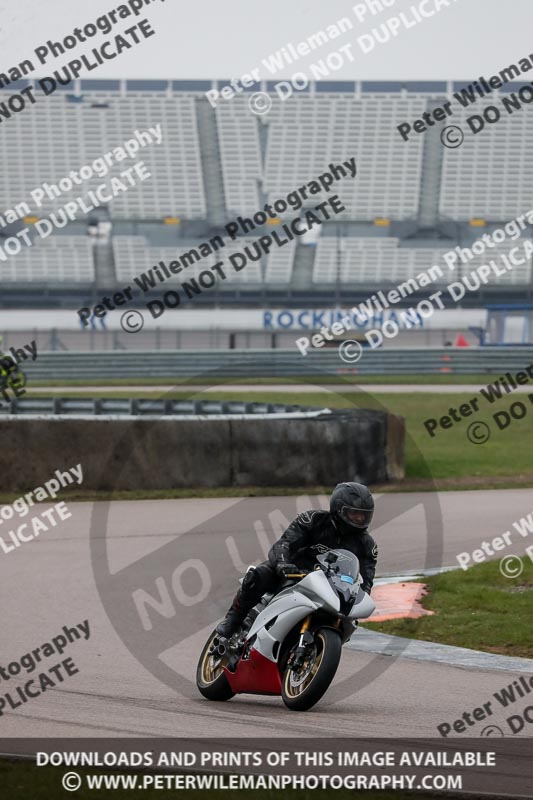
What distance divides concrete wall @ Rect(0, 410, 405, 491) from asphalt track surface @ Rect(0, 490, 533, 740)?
72 centimetres

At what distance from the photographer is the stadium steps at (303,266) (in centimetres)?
5975

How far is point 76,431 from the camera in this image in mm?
15812

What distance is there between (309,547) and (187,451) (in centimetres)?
919

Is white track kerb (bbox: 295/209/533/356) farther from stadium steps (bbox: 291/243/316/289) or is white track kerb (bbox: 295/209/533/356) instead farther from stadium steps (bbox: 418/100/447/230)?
stadium steps (bbox: 291/243/316/289)

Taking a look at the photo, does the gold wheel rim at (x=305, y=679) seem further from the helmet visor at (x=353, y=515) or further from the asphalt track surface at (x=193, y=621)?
the helmet visor at (x=353, y=515)

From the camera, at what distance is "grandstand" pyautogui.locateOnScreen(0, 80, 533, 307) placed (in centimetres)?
5956

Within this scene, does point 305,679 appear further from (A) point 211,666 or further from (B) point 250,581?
(A) point 211,666

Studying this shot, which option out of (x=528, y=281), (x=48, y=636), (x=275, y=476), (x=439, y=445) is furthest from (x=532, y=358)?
(x=48, y=636)

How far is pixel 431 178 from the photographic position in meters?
65.1

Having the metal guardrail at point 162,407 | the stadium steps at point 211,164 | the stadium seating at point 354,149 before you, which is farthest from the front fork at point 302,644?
the stadium seating at point 354,149

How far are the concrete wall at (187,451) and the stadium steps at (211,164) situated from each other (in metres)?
47.6

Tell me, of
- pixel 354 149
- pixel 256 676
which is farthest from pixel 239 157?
pixel 256 676

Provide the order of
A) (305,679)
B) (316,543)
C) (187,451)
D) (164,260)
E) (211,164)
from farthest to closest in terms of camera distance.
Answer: (211,164) → (164,260) → (187,451) → (316,543) → (305,679)

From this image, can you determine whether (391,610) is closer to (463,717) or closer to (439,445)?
(463,717)
